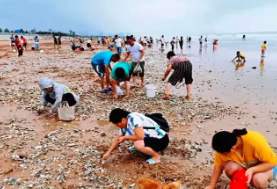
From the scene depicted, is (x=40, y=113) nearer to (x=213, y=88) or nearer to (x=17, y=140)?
(x=17, y=140)

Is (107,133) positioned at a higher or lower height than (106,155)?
lower

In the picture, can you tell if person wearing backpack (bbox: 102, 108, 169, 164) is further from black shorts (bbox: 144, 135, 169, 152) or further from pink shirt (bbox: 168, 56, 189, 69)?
pink shirt (bbox: 168, 56, 189, 69)

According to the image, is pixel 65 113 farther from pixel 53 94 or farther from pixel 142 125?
pixel 142 125

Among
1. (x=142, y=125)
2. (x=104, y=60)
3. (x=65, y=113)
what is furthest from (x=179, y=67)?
(x=142, y=125)

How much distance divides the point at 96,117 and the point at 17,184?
2897 millimetres

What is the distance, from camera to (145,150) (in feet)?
13.1

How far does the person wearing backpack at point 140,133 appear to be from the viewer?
378 cm

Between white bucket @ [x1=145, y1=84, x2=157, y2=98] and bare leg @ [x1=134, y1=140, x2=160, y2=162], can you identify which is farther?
white bucket @ [x1=145, y1=84, x2=157, y2=98]

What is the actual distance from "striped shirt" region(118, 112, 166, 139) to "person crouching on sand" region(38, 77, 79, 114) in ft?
8.32

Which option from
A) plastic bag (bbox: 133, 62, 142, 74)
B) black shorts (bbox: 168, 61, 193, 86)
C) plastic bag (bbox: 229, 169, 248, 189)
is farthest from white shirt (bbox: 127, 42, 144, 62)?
plastic bag (bbox: 229, 169, 248, 189)

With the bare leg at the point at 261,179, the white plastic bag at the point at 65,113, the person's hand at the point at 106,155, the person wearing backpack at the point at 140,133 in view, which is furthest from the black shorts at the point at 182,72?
the bare leg at the point at 261,179

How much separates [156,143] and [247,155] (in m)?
1.48

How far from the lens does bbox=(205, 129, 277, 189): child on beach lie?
2758mm

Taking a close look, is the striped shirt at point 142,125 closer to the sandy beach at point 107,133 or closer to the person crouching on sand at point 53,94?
the sandy beach at point 107,133
